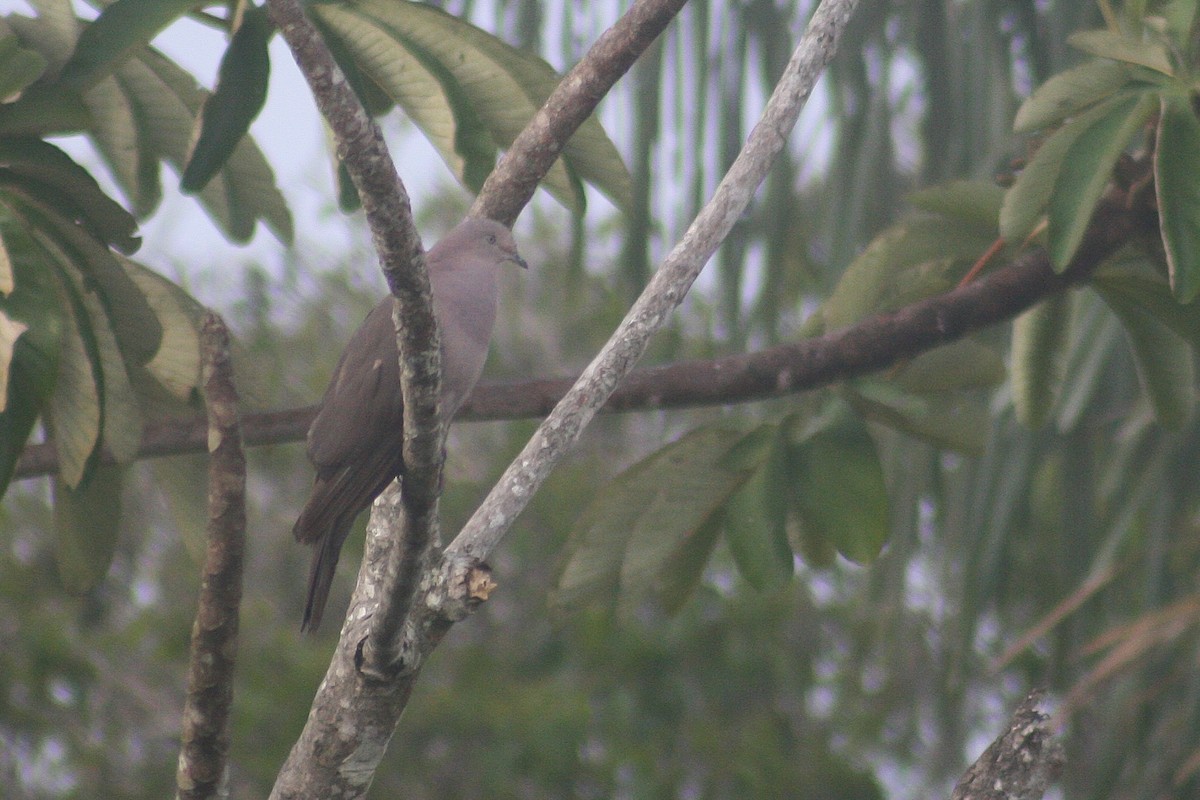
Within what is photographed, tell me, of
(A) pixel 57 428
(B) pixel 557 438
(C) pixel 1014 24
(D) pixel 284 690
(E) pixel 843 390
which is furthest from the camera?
(D) pixel 284 690

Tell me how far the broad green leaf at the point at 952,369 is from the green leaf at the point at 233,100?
149cm

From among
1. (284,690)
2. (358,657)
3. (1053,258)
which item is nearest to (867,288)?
(1053,258)

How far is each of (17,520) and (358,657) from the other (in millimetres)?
6208

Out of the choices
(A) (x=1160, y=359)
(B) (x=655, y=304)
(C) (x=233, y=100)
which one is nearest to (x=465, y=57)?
(C) (x=233, y=100)

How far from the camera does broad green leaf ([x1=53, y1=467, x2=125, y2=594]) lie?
2684 millimetres

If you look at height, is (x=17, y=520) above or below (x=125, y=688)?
above

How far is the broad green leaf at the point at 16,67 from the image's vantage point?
2.11 meters

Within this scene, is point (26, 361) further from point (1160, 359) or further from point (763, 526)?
point (1160, 359)

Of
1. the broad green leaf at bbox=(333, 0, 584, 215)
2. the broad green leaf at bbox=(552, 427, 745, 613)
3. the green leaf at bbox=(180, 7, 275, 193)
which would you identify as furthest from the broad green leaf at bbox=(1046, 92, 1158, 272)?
the green leaf at bbox=(180, 7, 275, 193)

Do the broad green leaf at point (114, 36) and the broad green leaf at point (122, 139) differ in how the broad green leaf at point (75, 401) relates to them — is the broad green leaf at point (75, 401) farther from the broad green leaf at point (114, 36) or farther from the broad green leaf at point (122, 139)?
the broad green leaf at point (122, 139)

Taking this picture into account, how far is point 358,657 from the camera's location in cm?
218

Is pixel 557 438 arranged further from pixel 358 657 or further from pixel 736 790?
pixel 736 790

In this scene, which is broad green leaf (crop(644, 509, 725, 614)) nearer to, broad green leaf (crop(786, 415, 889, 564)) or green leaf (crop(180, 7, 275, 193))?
broad green leaf (crop(786, 415, 889, 564))

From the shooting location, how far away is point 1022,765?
1.97m
